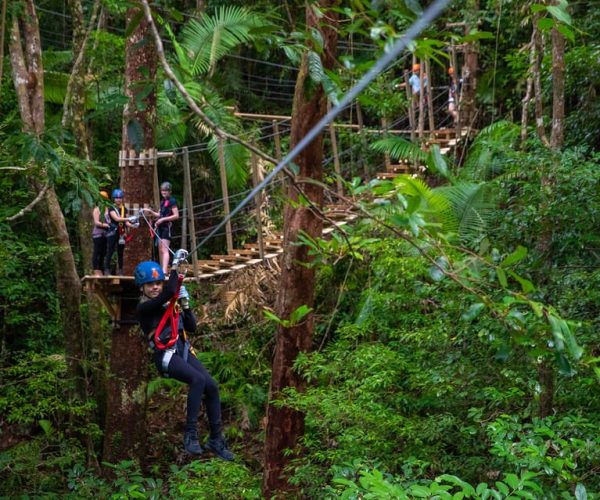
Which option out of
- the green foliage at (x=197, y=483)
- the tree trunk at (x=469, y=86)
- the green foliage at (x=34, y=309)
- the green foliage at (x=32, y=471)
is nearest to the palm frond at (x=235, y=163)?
the green foliage at (x=34, y=309)

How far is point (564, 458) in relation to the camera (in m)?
4.22

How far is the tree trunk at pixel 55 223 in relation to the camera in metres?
8.37

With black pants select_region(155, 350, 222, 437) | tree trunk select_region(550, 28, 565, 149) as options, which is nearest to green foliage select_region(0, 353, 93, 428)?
black pants select_region(155, 350, 222, 437)

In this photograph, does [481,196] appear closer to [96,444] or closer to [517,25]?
[517,25]

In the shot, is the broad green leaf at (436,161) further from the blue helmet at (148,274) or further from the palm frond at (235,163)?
the palm frond at (235,163)

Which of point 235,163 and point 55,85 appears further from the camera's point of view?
point 55,85

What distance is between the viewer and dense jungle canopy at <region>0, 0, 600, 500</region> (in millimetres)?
3088

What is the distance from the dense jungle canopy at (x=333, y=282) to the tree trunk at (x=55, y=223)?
2 centimetres

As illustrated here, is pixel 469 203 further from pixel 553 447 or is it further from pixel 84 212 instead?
pixel 84 212

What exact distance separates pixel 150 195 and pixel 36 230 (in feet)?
13.7

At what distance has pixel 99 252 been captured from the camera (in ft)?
→ 27.8

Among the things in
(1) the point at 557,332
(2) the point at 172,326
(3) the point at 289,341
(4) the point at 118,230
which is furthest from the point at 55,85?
(1) the point at 557,332

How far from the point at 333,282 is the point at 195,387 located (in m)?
4.61

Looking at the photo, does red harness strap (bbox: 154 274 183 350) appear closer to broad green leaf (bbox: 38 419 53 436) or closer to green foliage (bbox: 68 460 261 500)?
green foliage (bbox: 68 460 261 500)
